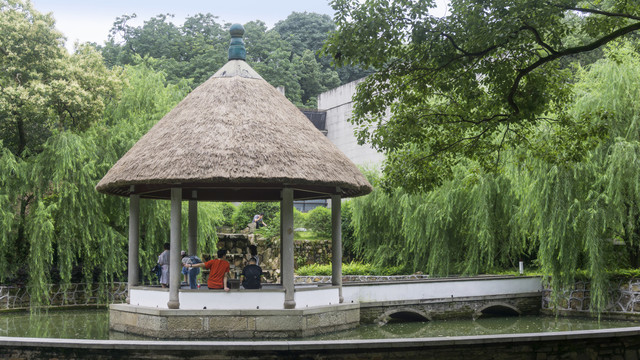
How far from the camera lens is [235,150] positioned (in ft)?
46.8

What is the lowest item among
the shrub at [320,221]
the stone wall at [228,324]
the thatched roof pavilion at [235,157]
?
the stone wall at [228,324]

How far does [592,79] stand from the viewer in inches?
757

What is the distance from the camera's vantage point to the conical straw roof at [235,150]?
1395 cm

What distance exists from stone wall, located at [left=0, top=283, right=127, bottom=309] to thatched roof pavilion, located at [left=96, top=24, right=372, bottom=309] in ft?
21.5

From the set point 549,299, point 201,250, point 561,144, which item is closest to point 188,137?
point 561,144

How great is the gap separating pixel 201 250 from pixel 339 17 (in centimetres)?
1464

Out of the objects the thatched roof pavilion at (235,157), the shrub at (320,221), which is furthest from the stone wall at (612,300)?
the shrub at (320,221)

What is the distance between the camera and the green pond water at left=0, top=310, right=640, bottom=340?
1511cm

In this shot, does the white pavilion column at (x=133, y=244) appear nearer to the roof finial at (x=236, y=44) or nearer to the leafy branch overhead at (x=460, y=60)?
the roof finial at (x=236, y=44)

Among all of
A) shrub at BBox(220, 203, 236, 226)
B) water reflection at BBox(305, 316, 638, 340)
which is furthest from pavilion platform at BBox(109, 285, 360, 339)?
shrub at BBox(220, 203, 236, 226)

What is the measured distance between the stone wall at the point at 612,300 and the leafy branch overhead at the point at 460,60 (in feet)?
22.4

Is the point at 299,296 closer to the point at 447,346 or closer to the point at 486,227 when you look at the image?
the point at 447,346

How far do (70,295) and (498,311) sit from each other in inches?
528

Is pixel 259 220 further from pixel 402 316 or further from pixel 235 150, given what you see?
pixel 235 150
